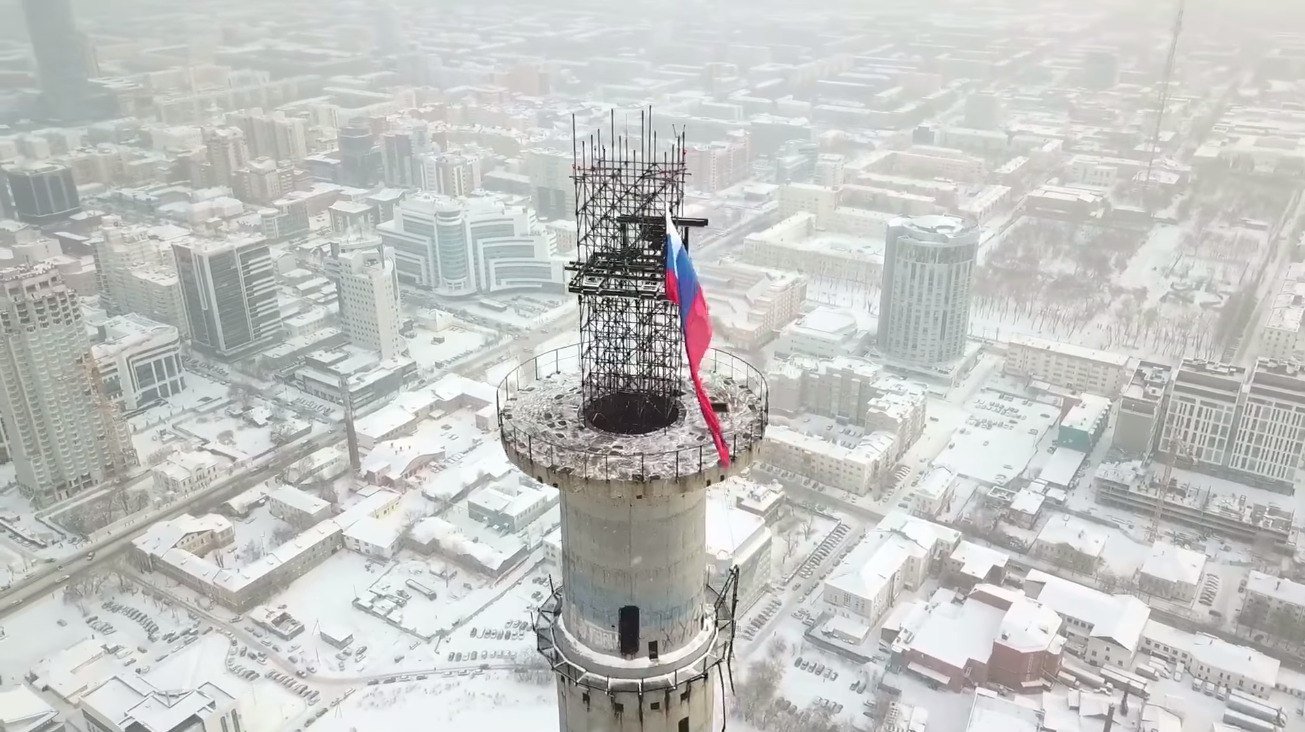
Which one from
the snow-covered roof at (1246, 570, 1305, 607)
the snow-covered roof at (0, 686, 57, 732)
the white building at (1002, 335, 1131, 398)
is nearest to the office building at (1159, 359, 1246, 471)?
the white building at (1002, 335, 1131, 398)

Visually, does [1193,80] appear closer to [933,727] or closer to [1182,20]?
[1182,20]

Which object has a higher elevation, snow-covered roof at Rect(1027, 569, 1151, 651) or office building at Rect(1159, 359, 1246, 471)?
office building at Rect(1159, 359, 1246, 471)

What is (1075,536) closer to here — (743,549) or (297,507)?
(743,549)

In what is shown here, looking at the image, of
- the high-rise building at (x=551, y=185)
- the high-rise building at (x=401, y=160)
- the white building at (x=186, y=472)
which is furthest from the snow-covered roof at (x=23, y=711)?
the high-rise building at (x=401, y=160)

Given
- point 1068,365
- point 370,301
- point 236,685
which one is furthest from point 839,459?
point 370,301

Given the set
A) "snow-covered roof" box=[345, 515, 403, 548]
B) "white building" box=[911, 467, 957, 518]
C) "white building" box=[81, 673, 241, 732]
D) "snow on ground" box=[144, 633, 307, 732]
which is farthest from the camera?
"white building" box=[911, 467, 957, 518]

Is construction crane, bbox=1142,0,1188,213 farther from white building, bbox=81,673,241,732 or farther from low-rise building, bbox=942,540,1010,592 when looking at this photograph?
white building, bbox=81,673,241,732

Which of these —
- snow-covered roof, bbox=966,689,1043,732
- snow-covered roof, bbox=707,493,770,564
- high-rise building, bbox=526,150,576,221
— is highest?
high-rise building, bbox=526,150,576,221
